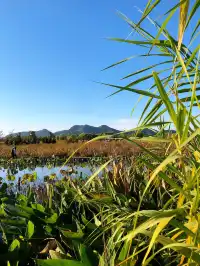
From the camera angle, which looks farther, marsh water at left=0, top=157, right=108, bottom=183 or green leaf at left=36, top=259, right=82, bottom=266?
marsh water at left=0, top=157, right=108, bottom=183

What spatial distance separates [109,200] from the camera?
2086 mm

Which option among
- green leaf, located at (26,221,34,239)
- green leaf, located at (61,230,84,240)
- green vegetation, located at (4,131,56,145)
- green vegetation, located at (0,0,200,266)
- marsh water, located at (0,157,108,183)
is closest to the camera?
green vegetation, located at (0,0,200,266)

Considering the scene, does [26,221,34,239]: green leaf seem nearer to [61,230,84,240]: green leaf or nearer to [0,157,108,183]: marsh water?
[61,230,84,240]: green leaf

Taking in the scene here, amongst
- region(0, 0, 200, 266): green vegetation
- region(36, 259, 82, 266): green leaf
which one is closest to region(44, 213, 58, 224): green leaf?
region(0, 0, 200, 266): green vegetation

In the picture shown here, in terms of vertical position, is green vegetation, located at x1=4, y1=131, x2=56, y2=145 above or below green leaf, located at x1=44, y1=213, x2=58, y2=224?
above

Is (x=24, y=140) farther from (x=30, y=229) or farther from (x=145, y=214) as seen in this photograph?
(x=145, y=214)

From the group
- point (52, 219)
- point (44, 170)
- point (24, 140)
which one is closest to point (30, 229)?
point (52, 219)

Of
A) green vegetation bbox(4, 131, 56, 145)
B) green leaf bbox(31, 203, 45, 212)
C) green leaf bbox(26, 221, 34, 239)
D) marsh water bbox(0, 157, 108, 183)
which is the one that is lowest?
marsh water bbox(0, 157, 108, 183)

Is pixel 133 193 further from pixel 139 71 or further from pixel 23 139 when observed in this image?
pixel 23 139

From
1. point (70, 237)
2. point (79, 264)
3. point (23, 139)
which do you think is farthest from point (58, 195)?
point (23, 139)

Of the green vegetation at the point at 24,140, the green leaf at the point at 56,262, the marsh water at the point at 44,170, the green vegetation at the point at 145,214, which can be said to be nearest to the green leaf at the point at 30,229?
the green vegetation at the point at 145,214

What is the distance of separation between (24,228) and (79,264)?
2.73ft

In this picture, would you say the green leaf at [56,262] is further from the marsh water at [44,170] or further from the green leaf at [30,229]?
the marsh water at [44,170]

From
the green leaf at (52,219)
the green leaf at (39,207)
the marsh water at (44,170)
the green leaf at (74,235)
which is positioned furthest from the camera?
the marsh water at (44,170)
